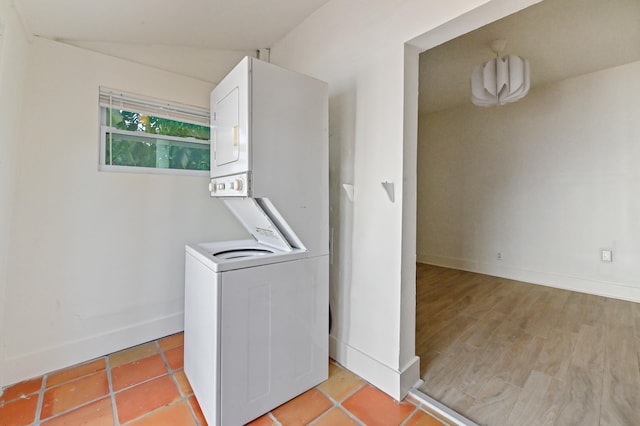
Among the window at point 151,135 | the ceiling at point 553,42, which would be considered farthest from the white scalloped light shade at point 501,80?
the window at point 151,135

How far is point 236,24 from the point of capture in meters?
1.95

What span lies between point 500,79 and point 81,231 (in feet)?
11.4

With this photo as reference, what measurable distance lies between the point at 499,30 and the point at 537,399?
2.79 m

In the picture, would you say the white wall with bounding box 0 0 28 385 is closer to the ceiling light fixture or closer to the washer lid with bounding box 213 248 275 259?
the washer lid with bounding box 213 248 275 259

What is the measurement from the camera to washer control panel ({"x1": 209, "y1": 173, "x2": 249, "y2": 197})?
4.33 feet

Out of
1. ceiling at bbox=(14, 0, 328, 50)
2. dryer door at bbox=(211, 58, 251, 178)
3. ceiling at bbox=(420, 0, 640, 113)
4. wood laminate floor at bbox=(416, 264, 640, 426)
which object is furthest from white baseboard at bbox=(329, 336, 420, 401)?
ceiling at bbox=(420, 0, 640, 113)

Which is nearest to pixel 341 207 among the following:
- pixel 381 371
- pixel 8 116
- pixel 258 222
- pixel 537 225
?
pixel 258 222

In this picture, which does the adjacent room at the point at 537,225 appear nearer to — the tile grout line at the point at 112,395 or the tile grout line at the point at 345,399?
the tile grout line at the point at 345,399

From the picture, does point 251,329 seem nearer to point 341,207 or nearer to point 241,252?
point 241,252

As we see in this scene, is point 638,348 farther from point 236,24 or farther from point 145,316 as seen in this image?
point 236,24

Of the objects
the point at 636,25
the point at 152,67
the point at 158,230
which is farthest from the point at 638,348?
the point at 152,67

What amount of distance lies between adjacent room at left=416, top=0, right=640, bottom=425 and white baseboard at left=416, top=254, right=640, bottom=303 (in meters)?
0.01

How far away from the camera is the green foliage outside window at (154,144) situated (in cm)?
192

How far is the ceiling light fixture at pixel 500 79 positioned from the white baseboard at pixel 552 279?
2.43m
